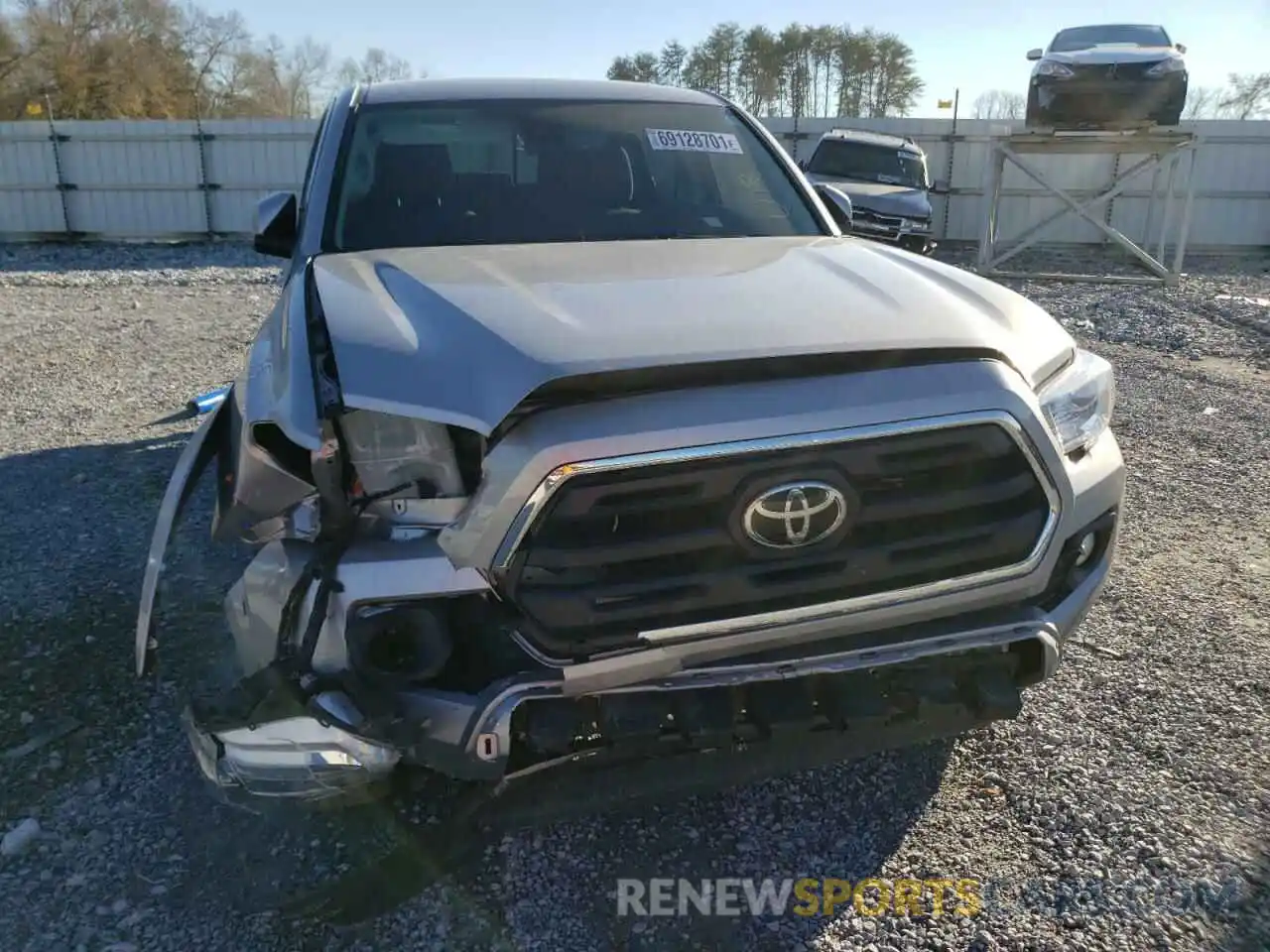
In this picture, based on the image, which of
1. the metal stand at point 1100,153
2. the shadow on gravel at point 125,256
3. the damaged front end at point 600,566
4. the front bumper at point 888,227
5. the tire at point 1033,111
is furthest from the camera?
the shadow on gravel at point 125,256

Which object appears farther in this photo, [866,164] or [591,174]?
[866,164]

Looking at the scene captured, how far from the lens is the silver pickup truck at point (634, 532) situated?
1.94m

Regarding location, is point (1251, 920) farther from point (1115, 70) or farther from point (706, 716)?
point (1115, 70)

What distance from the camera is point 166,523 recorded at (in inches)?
95.4

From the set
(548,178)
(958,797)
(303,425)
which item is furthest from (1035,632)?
(548,178)

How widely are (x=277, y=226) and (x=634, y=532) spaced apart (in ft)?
7.57

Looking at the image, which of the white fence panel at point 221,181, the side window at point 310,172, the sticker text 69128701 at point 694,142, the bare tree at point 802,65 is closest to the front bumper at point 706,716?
the side window at point 310,172

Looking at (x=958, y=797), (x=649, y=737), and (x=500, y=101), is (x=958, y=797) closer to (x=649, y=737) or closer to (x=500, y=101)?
(x=649, y=737)

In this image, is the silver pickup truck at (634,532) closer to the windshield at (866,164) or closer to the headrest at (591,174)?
the headrest at (591,174)

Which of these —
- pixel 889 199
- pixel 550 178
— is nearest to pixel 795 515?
pixel 550 178

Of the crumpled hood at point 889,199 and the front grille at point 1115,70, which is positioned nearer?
the front grille at point 1115,70

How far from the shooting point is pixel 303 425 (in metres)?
1.95

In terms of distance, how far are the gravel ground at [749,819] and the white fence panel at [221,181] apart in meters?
16.0

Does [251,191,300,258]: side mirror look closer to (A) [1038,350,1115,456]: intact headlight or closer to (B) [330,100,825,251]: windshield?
(B) [330,100,825,251]: windshield
